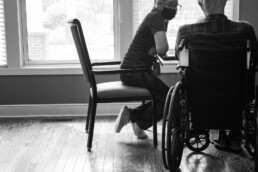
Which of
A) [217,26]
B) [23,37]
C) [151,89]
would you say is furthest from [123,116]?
[23,37]

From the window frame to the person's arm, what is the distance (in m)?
1.15

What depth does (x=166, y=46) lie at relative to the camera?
3020 millimetres

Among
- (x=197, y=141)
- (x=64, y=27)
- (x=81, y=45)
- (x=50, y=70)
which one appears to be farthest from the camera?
(x=64, y=27)

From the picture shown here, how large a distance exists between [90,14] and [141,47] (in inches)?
50.4

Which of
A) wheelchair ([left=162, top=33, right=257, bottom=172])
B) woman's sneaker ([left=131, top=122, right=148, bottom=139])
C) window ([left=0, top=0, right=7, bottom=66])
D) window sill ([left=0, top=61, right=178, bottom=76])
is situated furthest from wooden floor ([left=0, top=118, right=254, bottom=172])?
window ([left=0, top=0, right=7, bottom=66])

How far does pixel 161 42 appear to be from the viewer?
9.85 ft

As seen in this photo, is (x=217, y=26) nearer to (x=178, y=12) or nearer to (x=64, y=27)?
(x=178, y=12)

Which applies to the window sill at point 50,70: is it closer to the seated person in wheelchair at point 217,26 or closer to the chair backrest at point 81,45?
the chair backrest at point 81,45

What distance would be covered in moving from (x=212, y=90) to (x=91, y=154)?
1.02 m

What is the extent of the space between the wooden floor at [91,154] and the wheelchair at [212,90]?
0.28 meters

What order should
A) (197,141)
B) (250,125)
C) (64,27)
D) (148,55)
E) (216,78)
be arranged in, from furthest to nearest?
(64,27), (148,55), (197,141), (250,125), (216,78)

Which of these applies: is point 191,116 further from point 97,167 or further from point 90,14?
point 90,14

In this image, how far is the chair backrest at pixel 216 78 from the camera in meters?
2.36

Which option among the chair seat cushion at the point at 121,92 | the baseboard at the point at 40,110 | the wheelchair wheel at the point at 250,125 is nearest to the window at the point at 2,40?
the baseboard at the point at 40,110
